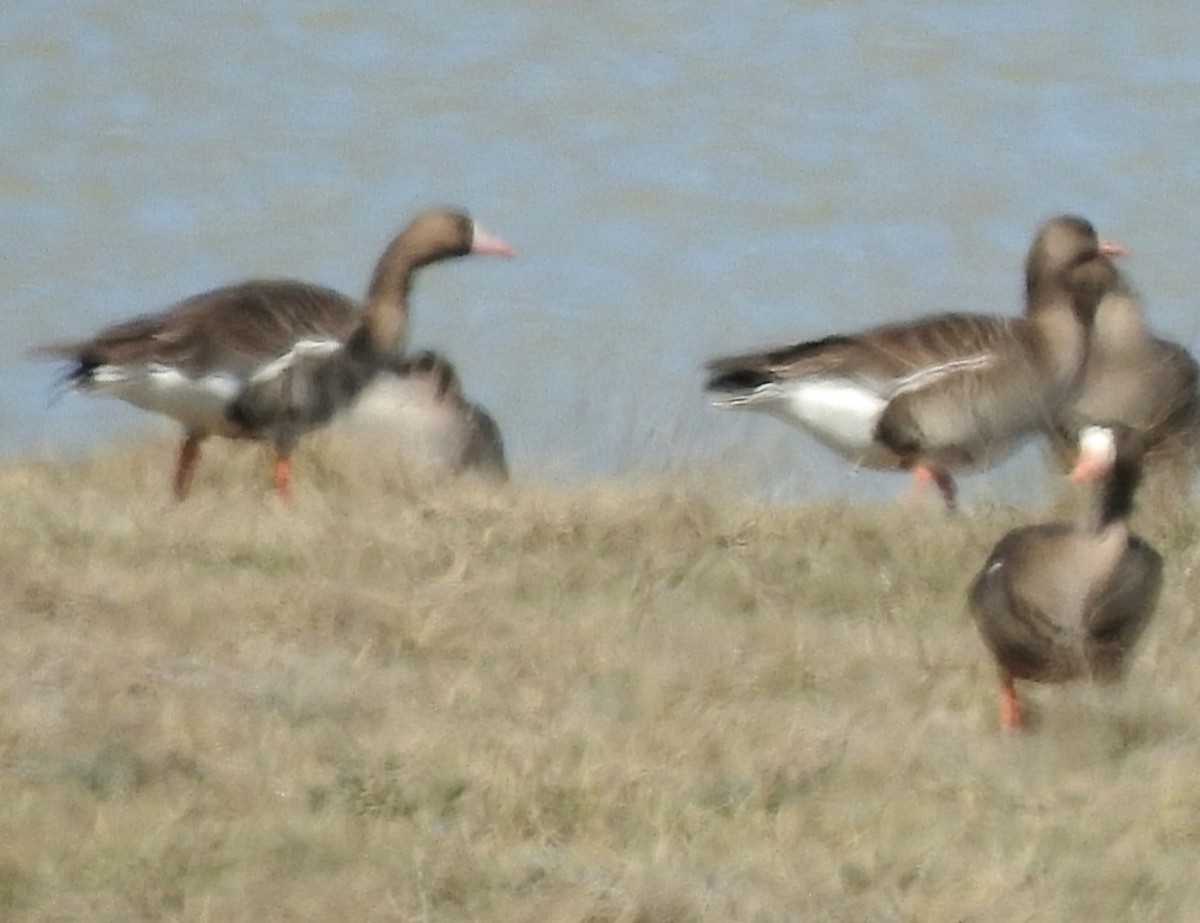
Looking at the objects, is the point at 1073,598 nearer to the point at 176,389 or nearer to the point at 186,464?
the point at 186,464

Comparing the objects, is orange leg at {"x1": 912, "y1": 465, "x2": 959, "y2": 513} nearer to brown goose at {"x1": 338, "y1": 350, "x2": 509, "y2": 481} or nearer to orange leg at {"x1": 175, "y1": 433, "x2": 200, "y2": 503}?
brown goose at {"x1": 338, "y1": 350, "x2": 509, "y2": 481}

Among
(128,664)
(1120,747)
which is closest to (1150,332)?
(1120,747)

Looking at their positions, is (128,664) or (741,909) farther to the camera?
(128,664)

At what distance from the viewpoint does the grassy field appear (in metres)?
5.07

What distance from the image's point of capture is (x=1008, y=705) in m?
6.75

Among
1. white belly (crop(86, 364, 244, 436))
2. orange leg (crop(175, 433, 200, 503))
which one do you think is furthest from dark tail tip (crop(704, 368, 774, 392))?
orange leg (crop(175, 433, 200, 503))

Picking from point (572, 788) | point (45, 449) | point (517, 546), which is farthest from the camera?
point (45, 449)

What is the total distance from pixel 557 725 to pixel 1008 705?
1.31 meters

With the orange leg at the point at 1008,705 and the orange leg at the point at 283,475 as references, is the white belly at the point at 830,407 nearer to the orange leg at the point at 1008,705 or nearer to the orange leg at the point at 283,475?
the orange leg at the point at 283,475

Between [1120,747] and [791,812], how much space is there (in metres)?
1.18

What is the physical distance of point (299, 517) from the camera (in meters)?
8.52

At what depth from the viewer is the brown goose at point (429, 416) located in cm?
1141

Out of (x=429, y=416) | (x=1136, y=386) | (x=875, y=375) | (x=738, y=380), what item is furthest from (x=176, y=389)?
(x=1136, y=386)

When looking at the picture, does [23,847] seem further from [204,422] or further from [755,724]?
[204,422]
